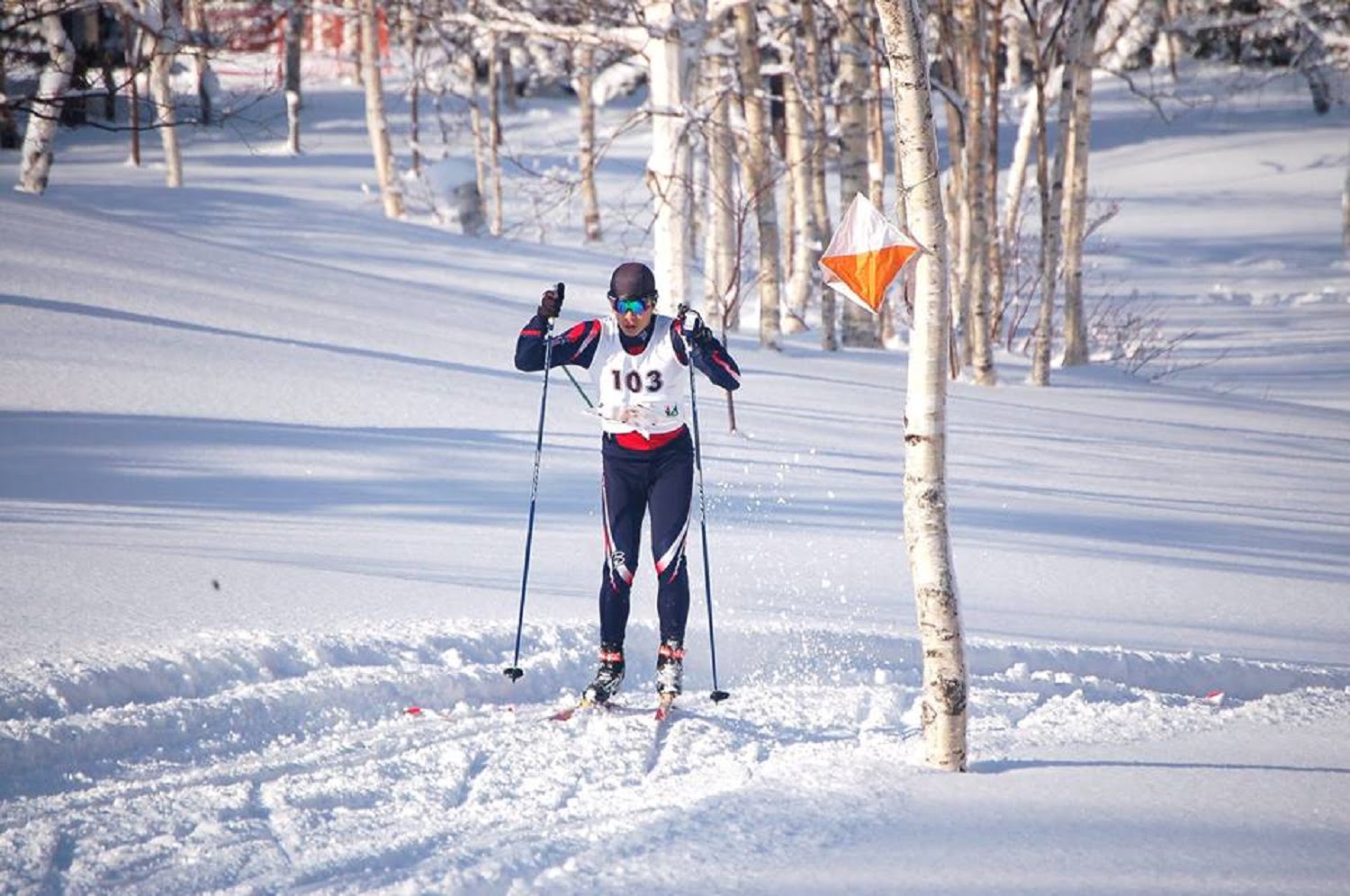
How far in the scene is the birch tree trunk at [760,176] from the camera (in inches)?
632

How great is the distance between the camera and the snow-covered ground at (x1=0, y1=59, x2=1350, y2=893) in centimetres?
426

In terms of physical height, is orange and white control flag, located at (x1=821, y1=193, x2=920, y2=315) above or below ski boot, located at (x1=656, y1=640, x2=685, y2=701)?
above

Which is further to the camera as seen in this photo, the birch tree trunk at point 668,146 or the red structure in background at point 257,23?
the red structure in background at point 257,23

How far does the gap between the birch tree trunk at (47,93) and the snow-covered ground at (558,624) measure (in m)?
1.53

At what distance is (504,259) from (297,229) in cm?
375

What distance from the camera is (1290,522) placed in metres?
9.91

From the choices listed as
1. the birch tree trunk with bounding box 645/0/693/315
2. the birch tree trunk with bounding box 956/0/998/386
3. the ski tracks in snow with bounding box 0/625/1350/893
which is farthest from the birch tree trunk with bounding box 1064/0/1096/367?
the ski tracks in snow with bounding box 0/625/1350/893

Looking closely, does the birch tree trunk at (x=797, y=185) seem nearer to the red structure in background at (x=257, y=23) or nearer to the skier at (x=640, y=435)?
the red structure in background at (x=257, y=23)

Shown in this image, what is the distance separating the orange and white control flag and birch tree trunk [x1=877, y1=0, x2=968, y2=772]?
88mm

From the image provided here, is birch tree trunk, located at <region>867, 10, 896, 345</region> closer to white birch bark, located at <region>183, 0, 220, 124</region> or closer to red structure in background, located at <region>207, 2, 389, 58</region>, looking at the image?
red structure in background, located at <region>207, 2, 389, 58</region>

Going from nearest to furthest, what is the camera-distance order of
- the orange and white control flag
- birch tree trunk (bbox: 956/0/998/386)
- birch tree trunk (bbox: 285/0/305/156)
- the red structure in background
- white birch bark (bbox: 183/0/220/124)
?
the orange and white control flag → birch tree trunk (bbox: 956/0/998/386) → the red structure in background → white birch bark (bbox: 183/0/220/124) → birch tree trunk (bbox: 285/0/305/156)

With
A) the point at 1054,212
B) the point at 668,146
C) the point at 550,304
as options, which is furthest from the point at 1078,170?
the point at 550,304

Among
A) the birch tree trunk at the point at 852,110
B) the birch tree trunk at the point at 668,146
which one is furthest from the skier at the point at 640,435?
the birch tree trunk at the point at 852,110

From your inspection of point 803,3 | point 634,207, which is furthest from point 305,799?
point 634,207
